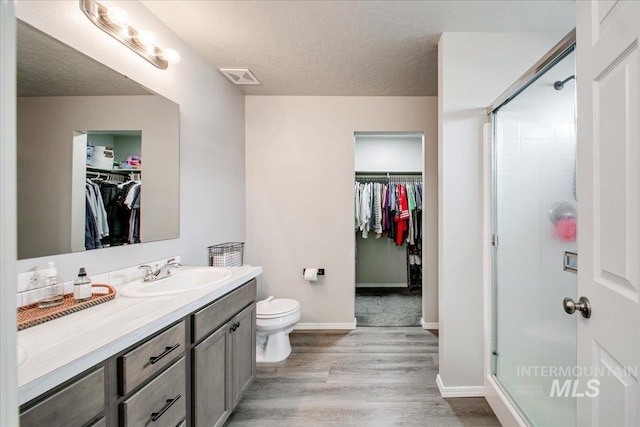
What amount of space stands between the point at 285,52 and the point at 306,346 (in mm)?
2543

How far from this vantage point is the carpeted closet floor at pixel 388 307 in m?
3.21

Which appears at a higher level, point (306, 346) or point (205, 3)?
point (205, 3)

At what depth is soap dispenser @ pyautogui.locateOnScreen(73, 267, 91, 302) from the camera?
116 centimetres

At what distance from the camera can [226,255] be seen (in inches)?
91.8

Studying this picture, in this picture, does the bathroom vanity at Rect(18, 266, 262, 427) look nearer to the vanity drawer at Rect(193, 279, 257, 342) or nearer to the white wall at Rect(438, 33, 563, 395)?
the vanity drawer at Rect(193, 279, 257, 342)

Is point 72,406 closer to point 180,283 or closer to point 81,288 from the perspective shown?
point 81,288

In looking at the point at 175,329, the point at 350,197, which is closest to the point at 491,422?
the point at 175,329

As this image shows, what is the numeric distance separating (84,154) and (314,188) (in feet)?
6.57

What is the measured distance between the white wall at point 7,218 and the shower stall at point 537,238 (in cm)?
172

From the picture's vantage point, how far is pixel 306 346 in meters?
2.67

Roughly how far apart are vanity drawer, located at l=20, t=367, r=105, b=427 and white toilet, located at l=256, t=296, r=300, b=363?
150cm

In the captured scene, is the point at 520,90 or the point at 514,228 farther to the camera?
the point at 514,228

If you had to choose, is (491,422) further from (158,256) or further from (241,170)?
(241,170)

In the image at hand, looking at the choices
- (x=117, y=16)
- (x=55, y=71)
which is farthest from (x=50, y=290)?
(x=117, y=16)
